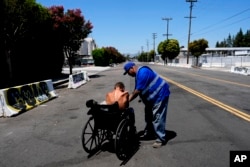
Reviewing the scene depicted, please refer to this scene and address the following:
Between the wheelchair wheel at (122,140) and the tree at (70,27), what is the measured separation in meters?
24.5

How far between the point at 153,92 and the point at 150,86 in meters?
0.13

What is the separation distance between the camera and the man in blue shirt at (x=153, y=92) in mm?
5977

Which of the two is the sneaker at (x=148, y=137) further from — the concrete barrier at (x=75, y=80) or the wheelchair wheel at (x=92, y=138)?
the concrete barrier at (x=75, y=80)

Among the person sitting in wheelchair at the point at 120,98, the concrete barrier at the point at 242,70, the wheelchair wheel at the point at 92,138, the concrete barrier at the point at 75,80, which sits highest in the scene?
the person sitting in wheelchair at the point at 120,98

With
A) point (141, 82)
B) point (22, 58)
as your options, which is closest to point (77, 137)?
point (141, 82)

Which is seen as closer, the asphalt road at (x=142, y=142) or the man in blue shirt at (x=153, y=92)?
the asphalt road at (x=142, y=142)

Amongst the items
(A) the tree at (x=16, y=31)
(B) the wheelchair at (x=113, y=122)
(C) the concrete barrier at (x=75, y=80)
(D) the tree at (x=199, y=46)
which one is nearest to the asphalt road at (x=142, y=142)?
(B) the wheelchair at (x=113, y=122)

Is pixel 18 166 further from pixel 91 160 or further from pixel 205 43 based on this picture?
pixel 205 43

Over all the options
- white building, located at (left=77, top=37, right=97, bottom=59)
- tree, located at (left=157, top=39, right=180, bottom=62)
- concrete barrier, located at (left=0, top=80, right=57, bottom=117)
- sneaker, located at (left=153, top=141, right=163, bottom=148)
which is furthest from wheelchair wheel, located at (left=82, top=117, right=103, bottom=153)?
white building, located at (left=77, top=37, right=97, bottom=59)

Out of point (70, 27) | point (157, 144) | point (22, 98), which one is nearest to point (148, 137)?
point (157, 144)

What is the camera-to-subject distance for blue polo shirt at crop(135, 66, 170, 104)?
5969 millimetres

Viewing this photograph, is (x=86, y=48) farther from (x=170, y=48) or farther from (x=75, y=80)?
(x=75, y=80)

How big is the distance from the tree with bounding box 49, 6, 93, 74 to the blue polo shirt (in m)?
24.3

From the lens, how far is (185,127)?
7914mm
